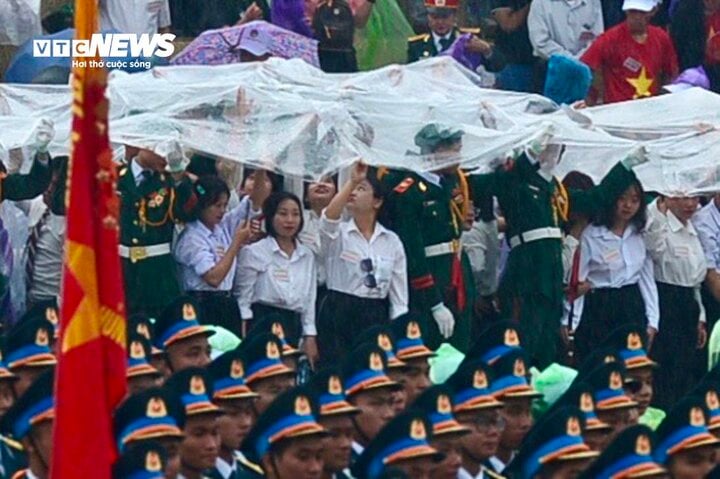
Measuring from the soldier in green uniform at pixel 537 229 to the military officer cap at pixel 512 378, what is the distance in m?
2.27

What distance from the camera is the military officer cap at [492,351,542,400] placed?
1181 centimetres

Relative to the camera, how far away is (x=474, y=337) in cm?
1477

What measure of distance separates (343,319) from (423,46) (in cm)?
280

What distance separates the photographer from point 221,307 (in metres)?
13.9

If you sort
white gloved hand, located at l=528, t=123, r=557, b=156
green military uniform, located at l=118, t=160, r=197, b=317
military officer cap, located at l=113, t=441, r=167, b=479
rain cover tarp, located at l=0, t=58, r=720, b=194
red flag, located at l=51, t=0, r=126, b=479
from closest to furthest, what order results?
red flag, located at l=51, t=0, r=126, b=479 → military officer cap, located at l=113, t=441, r=167, b=479 → green military uniform, located at l=118, t=160, r=197, b=317 → rain cover tarp, located at l=0, t=58, r=720, b=194 → white gloved hand, located at l=528, t=123, r=557, b=156

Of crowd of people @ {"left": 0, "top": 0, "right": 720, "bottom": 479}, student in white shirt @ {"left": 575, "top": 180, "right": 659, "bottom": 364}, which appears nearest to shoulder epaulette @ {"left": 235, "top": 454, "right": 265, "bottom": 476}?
crowd of people @ {"left": 0, "top": 0, "right": 720, "bottom": 479}

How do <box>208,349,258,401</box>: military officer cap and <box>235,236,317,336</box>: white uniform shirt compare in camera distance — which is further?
<box>235,236,317,336</box>: white uniform shirt

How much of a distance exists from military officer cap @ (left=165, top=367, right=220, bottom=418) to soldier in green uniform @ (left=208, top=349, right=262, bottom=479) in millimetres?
201

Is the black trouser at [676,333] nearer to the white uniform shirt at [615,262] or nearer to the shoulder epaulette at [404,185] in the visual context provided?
the white uniform shirt at [615,262]

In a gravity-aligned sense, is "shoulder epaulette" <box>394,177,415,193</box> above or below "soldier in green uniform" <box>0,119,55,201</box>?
below

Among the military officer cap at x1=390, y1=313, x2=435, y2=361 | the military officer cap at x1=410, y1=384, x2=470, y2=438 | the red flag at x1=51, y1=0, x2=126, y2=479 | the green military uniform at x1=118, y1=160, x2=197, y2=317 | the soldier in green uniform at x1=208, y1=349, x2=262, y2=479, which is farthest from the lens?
the green military uniform at x1=118, y1=160, x2=197, y2=317

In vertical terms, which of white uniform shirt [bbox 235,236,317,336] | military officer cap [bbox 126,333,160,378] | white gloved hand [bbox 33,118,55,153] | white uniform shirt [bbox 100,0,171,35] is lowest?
military officer cap [bbox 126,333,160,378]

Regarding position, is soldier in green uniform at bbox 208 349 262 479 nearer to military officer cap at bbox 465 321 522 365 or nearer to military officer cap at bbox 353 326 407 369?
military officer cap at bbox 353 326 407 369

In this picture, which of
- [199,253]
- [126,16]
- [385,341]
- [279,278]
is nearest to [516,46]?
[126,16]
